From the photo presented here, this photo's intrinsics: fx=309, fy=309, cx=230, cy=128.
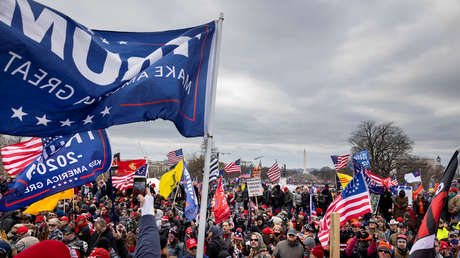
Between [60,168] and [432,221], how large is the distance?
496 centimetres

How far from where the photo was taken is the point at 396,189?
762 inches

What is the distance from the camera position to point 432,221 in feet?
8.25

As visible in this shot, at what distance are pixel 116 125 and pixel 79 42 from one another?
0.97 metres

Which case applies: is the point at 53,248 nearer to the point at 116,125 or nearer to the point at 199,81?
the point at 116,125

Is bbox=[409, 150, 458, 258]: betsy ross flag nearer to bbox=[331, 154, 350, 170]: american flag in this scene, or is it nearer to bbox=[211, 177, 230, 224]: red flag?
bbox=[211, 177, 230, 224]: red flag

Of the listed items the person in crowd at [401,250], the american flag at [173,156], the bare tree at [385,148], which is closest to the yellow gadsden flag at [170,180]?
the american flag at [173,156]

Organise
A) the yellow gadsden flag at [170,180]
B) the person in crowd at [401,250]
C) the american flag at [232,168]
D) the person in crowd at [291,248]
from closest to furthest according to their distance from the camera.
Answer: the person in crowd at [401,250] < the person in crowd at [291,248] < the yellow gadsden flag at [170,180] < the american flag at [232,168]

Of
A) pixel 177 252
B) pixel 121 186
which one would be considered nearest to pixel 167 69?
pixel 177 252

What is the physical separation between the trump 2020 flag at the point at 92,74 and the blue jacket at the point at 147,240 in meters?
1.20

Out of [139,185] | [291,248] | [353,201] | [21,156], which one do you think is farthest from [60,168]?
[353,201]

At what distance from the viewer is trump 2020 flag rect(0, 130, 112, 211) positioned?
4.56 meters

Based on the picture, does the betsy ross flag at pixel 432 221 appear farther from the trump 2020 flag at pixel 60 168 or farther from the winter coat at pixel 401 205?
the winter coat at pixel 401 205

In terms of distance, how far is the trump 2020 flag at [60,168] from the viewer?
4.56 meters

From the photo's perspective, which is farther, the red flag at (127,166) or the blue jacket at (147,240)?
the red flag at (127,166)
